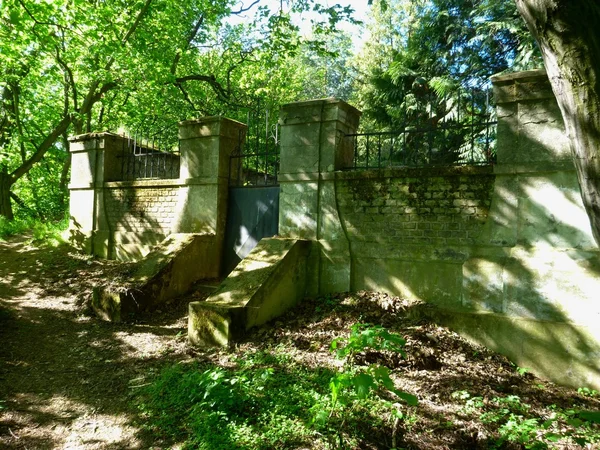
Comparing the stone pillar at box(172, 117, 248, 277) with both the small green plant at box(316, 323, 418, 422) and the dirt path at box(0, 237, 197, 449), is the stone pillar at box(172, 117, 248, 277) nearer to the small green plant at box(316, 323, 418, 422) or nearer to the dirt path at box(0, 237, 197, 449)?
the dirt path at box(0, 237, 197, 449)

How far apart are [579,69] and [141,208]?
7.61 m

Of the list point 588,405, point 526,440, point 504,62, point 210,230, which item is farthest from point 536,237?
point 504,62

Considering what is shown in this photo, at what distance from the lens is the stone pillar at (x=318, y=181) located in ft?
19.9

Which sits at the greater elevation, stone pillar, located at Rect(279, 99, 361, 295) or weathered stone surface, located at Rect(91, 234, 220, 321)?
stone pillar, located at Rect(279, 99, 361, 295)

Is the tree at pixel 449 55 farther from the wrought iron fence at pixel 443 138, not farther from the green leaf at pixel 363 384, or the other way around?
the green leaf at pixel 363 384

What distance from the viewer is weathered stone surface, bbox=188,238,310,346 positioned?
5125mm

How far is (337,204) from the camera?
20.0 feet

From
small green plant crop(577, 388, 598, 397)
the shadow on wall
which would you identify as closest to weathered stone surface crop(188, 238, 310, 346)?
the shadow on wall

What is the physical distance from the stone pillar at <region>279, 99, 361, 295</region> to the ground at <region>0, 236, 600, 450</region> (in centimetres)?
49

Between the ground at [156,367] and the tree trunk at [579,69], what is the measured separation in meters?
2.09

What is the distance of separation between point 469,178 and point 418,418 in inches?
116

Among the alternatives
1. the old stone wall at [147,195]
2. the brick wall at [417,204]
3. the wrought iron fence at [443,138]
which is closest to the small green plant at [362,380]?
the brick wall at [417,204]

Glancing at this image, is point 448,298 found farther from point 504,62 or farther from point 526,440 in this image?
point 504,62

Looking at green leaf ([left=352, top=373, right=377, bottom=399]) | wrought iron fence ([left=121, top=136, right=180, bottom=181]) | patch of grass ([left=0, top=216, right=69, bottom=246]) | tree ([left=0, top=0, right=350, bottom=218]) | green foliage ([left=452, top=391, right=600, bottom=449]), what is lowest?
green foliage ([left=452, top=391, right=600, bottom=449])
